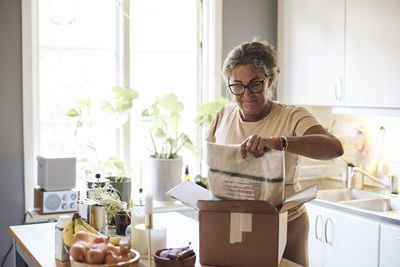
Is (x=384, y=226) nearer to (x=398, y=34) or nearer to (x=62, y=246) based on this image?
(x=398, y=34)

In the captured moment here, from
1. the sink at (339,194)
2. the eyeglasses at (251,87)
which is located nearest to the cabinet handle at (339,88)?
the sink at (339,194)

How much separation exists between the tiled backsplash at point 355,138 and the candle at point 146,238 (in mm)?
2177

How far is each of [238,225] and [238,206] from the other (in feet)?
0.23

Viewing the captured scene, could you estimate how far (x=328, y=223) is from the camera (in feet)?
10.9

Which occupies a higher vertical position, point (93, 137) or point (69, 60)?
point (69, 60)

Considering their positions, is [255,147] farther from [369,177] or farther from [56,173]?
Result: [369,177]

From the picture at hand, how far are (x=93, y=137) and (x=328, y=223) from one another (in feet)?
5.54

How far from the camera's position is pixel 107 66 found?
12.2ft

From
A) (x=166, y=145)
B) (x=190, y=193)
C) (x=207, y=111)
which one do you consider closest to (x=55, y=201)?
(x=166, y=145)

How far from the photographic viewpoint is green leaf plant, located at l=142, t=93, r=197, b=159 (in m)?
3.61

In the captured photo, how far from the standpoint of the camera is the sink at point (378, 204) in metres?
3.37

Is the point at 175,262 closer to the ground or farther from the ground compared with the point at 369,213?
farther from the ground

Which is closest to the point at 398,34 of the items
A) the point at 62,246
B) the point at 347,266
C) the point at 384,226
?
the point at 384,226

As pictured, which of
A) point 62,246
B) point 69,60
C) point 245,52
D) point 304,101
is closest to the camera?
point 62,246
